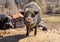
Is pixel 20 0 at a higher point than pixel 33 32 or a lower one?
higher

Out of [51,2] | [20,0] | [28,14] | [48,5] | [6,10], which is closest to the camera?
[28,14]

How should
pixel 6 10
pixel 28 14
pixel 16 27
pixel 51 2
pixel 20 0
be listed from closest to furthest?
pixel 28 14, pixel 16 27, pixel 6 10, pixel 20 0, pixel 51 2

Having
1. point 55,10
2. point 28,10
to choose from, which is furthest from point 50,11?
point 28,10

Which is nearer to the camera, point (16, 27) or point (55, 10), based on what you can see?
point (16, 27)

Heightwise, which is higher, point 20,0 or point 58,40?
point 20,0

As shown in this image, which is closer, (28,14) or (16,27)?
(28,14)

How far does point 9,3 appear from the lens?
A: 63.7ft

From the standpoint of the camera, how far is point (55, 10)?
2359cm

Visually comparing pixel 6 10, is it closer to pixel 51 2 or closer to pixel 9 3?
pixel 9 3

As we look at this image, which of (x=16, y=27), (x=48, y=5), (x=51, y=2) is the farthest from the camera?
(x=51, y=2)

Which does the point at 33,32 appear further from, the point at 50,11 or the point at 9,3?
the point at 50,11

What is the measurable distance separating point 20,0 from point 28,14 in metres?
14.0

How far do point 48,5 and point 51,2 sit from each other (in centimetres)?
179

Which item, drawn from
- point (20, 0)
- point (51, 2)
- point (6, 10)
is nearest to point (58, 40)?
point (6, 10)
